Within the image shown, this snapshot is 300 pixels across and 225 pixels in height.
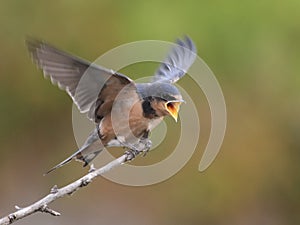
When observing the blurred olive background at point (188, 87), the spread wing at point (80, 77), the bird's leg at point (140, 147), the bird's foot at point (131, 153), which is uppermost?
the blurred olive background at point (188, 87)

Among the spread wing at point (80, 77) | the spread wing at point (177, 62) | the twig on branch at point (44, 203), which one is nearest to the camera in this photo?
the twig on branch at point (44, 203)

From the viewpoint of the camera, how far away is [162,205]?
788 centimetres

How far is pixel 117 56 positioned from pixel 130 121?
310 cm

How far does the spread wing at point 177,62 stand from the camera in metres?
4.30

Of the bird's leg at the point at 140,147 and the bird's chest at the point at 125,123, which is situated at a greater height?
the bird's chest at the point at 125,123

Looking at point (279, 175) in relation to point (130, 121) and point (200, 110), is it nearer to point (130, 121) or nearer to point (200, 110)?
point (200, 110)

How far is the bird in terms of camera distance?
3.54 meters

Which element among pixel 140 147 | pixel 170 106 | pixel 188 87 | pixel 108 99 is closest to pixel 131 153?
pixel 140 147

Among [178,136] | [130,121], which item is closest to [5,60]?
[178,136]

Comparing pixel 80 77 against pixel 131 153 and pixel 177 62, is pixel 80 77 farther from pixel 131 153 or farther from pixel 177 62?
pixel 177 62

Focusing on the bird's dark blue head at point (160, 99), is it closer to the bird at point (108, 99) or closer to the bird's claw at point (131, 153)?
→ the bird at point (108, 99)

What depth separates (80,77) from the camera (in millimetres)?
3646

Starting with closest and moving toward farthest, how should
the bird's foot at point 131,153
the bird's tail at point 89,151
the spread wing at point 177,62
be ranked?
1. the bird's foot at point 131,153
2. the bird's tail at point 89,151
3. the spread wing at point 177,62

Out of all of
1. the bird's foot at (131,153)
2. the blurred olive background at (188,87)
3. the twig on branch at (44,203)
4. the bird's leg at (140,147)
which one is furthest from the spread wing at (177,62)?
the blurred olive background at (188,87)
